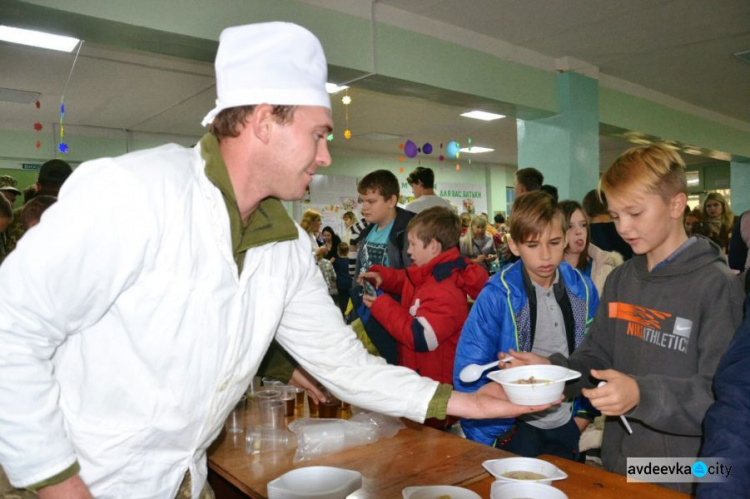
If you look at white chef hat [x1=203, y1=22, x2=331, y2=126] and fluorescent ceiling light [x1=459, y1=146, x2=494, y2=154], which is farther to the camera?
fluorescent ceiling light [x1=459, y1=146, x2=494, y2=154]

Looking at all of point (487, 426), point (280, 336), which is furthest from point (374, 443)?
point (487, 426)

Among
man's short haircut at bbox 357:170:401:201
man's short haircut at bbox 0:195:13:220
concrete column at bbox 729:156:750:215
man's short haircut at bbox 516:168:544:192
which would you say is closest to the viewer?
man's short haircut at bbox 0:195:13:220

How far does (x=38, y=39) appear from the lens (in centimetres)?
523

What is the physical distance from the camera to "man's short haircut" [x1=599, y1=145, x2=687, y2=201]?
182cm

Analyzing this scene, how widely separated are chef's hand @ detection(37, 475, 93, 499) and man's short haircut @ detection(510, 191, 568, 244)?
6.47 feet

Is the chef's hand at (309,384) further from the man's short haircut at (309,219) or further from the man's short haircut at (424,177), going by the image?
the man's short haircut at (309,219)

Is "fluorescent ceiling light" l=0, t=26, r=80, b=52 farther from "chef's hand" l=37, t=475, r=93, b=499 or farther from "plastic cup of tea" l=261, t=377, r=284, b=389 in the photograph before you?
"chef's hand" l=37, t=475, r=93, b=499

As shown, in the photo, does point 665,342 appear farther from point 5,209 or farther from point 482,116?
point 482,116

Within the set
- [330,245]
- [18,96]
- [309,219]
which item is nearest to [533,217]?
[309,219]

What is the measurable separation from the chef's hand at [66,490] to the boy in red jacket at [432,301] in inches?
71.8

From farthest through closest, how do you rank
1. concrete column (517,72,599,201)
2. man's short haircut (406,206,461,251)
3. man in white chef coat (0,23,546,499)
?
concrete column (517,72,599,201)
man's short haircut (406,206,461,251)
man in white chef coat (0,23,546,499)

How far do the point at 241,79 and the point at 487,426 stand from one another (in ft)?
5.55

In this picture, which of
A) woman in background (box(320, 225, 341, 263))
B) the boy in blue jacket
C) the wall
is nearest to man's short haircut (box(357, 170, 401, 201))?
the boy in blue jacket

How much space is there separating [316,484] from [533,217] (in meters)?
1.56
